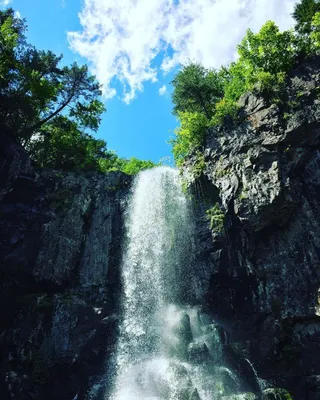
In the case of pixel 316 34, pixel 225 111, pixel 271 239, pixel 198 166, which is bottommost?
pixel 271 239

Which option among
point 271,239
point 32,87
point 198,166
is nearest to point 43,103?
point 32,87

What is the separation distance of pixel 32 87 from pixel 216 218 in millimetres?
16693

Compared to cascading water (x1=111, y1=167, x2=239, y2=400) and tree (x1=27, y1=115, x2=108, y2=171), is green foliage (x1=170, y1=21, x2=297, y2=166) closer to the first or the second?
cascading water (x1=111, y1=167, x2=239, y2=400)

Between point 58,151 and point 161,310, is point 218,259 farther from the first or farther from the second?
point 58,151

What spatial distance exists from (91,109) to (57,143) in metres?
6.15

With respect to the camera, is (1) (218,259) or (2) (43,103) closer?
(1) (218,259)

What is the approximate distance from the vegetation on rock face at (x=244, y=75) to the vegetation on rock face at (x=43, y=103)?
794cm

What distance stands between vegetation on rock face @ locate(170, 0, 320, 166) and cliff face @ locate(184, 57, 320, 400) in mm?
1612

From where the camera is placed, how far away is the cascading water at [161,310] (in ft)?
43.0

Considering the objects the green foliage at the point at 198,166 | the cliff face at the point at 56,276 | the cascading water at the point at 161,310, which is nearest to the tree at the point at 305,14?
the green foliage at the point at 198,166

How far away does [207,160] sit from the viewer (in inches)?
840

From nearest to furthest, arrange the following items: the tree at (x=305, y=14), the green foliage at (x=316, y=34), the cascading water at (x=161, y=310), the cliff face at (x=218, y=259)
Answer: the cascading water at (x=161, y=310), the cliff face at (x=218, y=259), the green foliage at (x=316, y=34), the tree at (x=305, y=14)

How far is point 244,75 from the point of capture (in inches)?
1043

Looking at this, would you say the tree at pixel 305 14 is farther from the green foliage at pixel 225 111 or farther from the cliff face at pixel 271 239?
the green foliage at pixel 225 111
